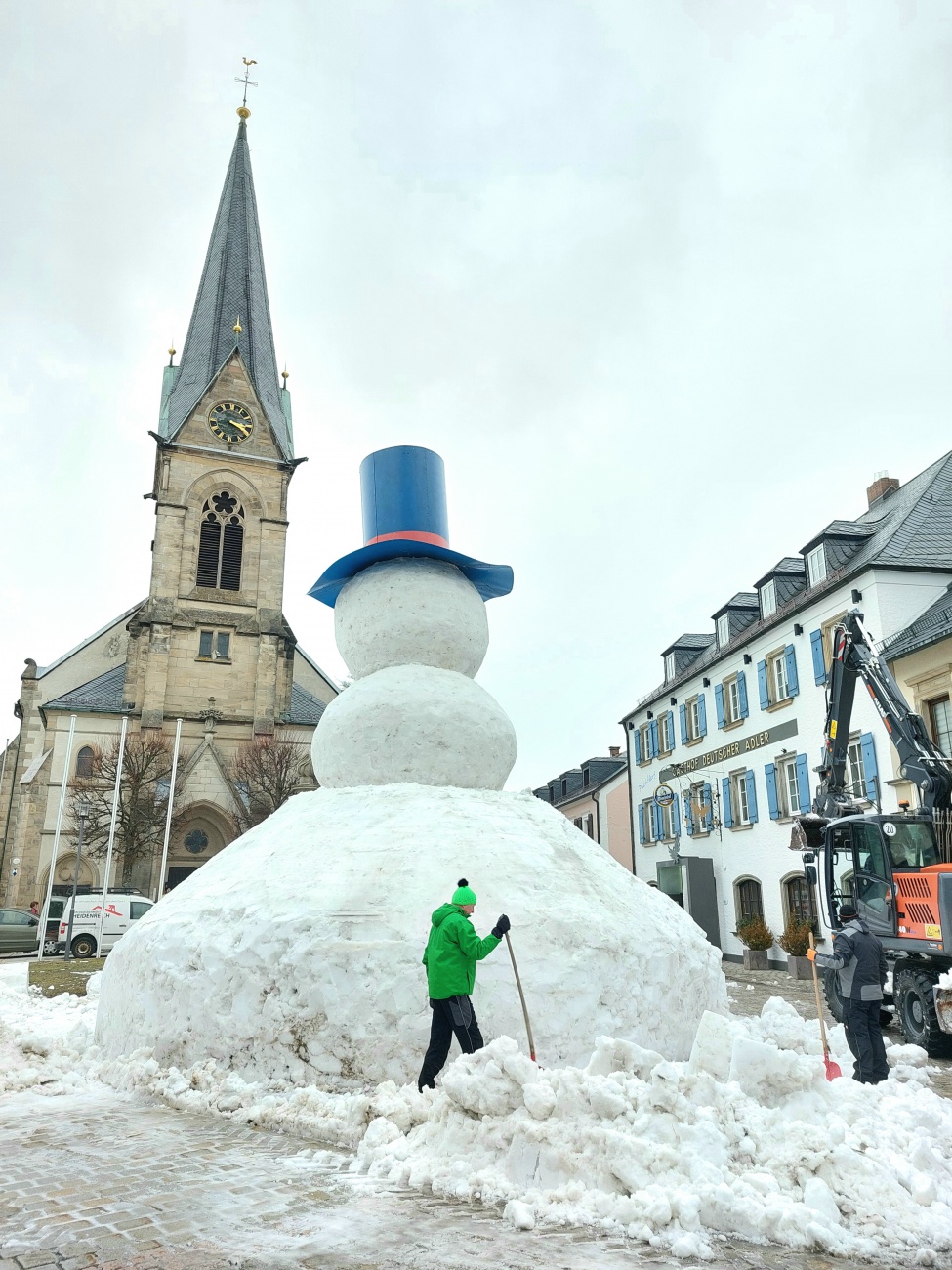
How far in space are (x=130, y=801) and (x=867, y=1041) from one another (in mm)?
31967

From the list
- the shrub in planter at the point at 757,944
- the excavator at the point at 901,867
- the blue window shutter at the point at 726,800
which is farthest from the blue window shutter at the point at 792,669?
the excavator at the point at 901,867

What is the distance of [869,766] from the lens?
18.2 meters

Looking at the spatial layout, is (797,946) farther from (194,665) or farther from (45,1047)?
(194,665)

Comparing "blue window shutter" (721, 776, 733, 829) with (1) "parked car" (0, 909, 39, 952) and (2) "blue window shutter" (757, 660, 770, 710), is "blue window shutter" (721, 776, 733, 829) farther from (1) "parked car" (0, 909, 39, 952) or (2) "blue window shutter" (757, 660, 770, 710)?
(1) "parked car" (0, 909, 39, 952)

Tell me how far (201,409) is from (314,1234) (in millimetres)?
44162

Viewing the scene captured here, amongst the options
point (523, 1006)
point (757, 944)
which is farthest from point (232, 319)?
point (523, 1006)

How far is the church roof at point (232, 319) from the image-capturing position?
149ft

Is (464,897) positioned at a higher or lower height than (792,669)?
lower

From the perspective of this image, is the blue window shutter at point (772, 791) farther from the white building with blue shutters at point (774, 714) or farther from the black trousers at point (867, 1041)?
the black trousers at point (867, 1041)

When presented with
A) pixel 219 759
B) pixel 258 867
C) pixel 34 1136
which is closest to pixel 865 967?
pixel 258 867

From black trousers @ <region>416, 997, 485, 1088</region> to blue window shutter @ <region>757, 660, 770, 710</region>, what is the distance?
19.1 metres

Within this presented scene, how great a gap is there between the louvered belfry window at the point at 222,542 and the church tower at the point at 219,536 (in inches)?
1.9

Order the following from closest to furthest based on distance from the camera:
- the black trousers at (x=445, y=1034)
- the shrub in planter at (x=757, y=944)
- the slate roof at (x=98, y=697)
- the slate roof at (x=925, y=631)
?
the black trousers at (x=445, y=1034) < the slate roof at (x=925, y=631) < the shrub in planter at (x=757, y=944) < the slate roof at (x=98, y=697)

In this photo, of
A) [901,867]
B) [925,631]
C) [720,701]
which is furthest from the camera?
[720,701]
